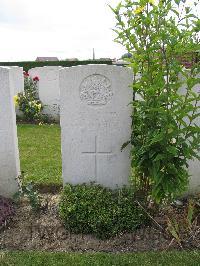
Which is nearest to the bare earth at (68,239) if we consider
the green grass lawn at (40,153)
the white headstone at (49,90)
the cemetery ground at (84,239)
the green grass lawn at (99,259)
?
the cemetery ground at (84,239)

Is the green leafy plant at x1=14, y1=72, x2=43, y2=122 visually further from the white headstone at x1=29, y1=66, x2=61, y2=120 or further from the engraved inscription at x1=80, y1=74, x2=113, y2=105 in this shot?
the engraved inscription at x1=80, y1=74, x2=113, y2=105

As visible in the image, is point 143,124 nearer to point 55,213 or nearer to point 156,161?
point 156,161

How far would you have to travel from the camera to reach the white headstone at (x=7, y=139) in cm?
446

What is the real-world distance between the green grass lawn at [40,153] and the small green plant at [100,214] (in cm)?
143

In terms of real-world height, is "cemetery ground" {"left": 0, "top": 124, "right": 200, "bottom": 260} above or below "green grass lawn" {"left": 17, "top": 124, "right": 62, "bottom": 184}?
below

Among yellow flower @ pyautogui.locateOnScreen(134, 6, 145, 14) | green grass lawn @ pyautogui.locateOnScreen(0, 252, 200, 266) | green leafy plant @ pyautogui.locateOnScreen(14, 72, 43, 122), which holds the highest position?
yellow flower @ pyautogui.locateOnScreen(134, 6, 145, 14)

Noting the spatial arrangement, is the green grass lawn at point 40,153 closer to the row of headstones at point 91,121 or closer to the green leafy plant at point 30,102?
the green leafy plant at point 30,102

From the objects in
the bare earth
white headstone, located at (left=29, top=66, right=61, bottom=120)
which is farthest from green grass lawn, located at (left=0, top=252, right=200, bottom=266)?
white headstone, located at (left=29, top=66, right=61, bottom=120)

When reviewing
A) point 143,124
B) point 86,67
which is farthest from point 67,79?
point 143,124

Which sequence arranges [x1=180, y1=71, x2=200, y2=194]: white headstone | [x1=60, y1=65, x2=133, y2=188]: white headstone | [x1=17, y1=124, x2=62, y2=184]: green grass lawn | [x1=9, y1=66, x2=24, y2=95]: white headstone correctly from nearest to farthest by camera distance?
[x1=60, y1=65, x2=133, y2=188]: white headstone, [x1=180, y1=71, x2=200, y2=194]: white headstone, [x1=17, y1=124, x2=62, y2=184]: green grass lawn, [x1=9, y1=66, x2=24, y2=95]: white headstone

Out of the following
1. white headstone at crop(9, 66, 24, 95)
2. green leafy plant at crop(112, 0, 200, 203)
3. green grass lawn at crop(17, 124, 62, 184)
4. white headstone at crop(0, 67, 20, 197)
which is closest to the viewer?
green leafy plant at crop(112, 0, 200, 203)

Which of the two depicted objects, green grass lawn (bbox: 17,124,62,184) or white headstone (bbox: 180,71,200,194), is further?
green grass lawn (bbox: 17,124,62,184)

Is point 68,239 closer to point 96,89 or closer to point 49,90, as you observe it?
point 96,89

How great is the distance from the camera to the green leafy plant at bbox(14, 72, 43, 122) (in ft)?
34.0
